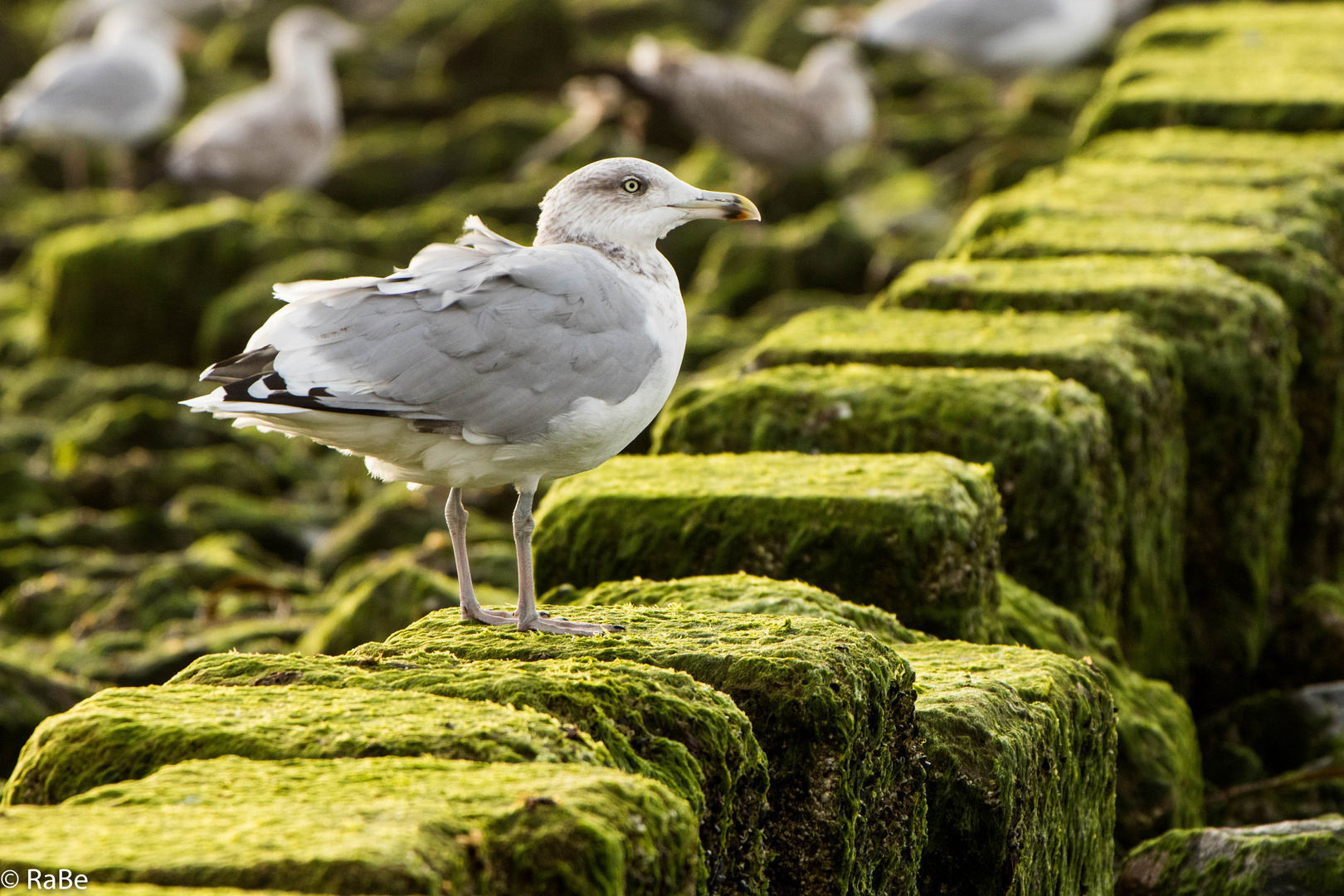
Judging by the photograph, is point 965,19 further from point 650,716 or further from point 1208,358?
point 650,716

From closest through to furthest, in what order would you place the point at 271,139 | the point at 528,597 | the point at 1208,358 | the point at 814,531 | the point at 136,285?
the point at 528,597 < the point at 814,531 < the point at 1208,358 < the point at 136,285 < the point at 271,139

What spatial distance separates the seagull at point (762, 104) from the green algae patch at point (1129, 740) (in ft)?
37.0

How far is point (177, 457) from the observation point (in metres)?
10.8

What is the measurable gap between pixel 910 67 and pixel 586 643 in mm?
19601

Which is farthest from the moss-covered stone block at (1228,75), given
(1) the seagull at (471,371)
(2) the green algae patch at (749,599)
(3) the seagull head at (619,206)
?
(1) the seagull at (471,371)

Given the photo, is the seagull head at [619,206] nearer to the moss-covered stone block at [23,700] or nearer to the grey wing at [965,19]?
the moss-covered stone block at [23,700]

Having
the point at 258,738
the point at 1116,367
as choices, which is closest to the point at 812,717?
the point at 258,738

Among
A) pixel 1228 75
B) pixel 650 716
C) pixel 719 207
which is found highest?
pixel 1228 75

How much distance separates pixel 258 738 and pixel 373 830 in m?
0.55

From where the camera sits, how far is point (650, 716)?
11.3 ft

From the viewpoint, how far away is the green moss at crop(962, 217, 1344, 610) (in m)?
7.36

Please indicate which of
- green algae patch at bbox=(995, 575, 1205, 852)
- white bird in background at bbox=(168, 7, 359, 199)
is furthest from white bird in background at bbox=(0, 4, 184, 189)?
green algae patch at bbox=(995, 575, 1205, 852)

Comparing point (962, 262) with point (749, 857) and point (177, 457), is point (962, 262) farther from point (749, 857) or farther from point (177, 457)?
point (177, 457)

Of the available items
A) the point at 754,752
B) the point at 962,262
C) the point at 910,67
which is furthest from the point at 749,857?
the point at 910,67
